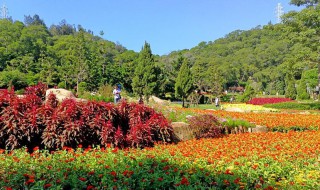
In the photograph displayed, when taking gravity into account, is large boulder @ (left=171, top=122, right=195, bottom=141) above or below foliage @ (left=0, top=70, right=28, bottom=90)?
below

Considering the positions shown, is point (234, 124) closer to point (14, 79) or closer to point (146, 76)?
point (146, 76)

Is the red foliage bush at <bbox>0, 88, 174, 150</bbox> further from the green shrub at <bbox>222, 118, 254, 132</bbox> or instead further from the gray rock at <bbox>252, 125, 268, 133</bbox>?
the gray rock at <bbox>252, 125, 268, 133</bbox>

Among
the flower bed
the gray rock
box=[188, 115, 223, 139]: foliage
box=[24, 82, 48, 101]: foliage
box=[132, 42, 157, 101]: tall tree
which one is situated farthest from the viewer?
box=[132, 42, 157, 101]: tall tree

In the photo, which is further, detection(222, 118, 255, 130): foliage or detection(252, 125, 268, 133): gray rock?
detection(252, 125, 268, 133): gray rock

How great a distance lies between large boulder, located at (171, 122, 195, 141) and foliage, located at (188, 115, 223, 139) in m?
0.13

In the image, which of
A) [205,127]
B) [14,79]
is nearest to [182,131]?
[205,127]

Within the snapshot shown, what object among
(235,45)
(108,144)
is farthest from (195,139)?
(235,45)

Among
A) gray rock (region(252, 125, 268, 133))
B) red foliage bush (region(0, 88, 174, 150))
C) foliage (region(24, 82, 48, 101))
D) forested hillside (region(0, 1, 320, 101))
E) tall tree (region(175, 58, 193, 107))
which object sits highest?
forested hillside (region(0, 1, 320, 101))

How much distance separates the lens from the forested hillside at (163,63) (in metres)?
19.2

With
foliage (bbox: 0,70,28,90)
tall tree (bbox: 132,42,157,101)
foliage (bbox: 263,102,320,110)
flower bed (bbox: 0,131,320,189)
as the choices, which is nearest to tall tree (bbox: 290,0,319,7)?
foliage (bbox: 263,102,320,110)

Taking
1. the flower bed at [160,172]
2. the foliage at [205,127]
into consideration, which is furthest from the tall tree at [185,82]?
the flower bed at [160,172]

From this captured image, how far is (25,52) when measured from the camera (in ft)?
146

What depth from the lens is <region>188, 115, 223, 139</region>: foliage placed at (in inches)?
305

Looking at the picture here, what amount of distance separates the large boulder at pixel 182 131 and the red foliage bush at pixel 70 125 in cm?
79
